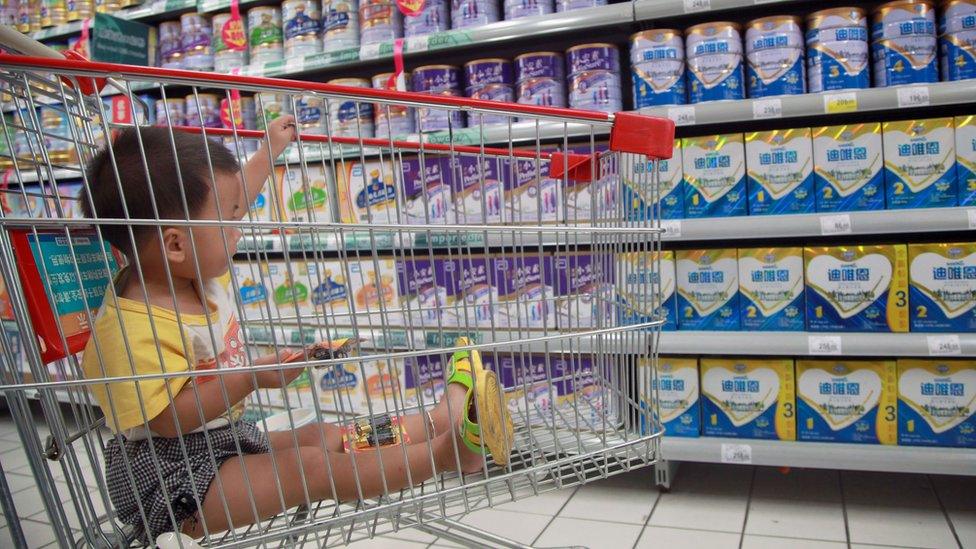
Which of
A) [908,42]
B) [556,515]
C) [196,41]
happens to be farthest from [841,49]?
[196,41]

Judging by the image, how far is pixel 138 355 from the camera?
0.87 metres

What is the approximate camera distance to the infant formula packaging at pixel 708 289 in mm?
1903

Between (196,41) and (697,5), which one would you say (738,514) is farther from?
(196,41)

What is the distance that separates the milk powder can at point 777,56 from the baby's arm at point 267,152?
1.40m

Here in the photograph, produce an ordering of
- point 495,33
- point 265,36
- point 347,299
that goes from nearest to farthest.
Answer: point 347,299 < point 495,33 < point 265,36

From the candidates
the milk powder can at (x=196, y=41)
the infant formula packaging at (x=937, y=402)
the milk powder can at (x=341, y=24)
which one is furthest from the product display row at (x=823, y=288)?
the milk powder can at (x=196, y=41)

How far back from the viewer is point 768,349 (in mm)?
1814

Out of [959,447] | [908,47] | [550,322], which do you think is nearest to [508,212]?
[550,322]

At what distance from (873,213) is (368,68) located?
183 centimetres

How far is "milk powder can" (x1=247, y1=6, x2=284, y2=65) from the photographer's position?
2512 millimetres

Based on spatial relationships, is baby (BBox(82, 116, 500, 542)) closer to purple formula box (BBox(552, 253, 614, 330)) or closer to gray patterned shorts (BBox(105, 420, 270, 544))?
gray patterned shorts (BBox(105, 420, 270, 544))

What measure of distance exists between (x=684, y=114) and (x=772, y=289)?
21.4 inches

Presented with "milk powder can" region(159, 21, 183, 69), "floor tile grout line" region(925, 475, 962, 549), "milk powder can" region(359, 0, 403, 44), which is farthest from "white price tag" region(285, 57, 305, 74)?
"floor tile grout line" region(925, 475, 962, 549)

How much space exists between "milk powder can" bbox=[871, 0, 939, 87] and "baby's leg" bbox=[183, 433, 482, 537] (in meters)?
1.56
